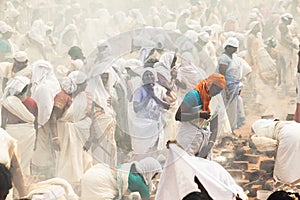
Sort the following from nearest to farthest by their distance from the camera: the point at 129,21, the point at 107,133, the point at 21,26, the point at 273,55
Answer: the point at 107,133, the point at 129,21, the point at 21,26, the point at 273,55

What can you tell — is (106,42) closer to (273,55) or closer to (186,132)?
(186,132)

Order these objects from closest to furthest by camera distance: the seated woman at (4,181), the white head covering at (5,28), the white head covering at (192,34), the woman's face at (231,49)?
the seated woman at (4,181) < the white head covering at (5,28) < the white head covering at (192,34) < the woman's face at (231,49)

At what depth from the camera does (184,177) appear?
4.70 m

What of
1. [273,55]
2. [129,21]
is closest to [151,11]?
[129,21]

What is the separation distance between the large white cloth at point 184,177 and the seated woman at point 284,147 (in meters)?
0.96

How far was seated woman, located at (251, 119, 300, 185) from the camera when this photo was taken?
5.59 metres

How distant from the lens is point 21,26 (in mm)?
5297

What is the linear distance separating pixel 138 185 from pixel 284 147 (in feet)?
4.35

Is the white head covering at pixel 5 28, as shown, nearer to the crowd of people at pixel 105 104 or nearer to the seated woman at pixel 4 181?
the crowd of people at pixel 105 104

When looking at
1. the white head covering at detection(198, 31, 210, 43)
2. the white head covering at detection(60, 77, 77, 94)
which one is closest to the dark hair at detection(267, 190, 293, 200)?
the white head covering at detection(60, 77, 77, 94)

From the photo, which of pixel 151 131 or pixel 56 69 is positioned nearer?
pixel 151 131

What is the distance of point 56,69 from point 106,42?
0.41 m

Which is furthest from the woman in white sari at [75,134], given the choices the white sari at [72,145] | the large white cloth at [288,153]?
the large white cloth at [288,153]

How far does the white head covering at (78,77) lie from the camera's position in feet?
15.3
